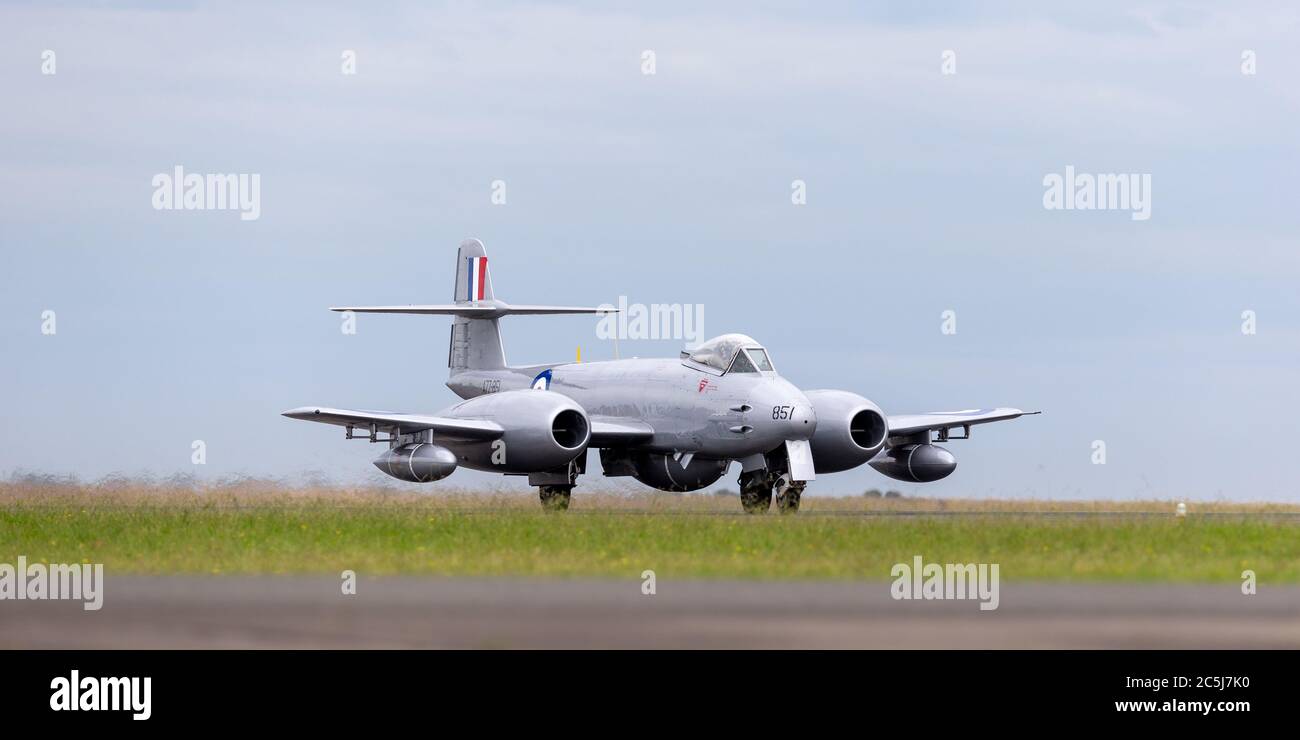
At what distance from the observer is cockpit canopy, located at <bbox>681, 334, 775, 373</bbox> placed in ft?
106

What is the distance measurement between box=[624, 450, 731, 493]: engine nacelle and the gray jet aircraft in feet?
0.09

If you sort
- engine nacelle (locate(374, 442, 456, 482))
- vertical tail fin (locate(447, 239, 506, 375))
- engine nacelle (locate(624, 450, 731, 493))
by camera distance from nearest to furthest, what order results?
engine nacelle (locate(374, 442, 456, 482)), engine nacelle (locate(624, 450, 731, 493)), vertical tail fin (locate(447, 239, 506, 375))

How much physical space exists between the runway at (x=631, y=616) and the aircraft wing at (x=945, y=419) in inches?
697

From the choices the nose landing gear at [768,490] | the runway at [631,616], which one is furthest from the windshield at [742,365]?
the runway at [631,616]

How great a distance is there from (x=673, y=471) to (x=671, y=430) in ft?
3.34

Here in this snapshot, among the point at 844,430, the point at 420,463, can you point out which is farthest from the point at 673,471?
the point at 420,463

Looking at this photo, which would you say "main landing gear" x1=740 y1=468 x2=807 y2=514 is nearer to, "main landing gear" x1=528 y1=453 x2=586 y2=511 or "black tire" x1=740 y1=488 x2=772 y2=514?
"black tire" x1=740 y1=488 x2=772 y2=514

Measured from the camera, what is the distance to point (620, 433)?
3350 cm

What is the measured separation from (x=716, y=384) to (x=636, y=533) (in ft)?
30.0

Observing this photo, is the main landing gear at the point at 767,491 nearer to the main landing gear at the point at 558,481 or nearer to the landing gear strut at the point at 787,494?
the landing gear strut at the point at 787,494

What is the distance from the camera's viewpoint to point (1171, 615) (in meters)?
15.0

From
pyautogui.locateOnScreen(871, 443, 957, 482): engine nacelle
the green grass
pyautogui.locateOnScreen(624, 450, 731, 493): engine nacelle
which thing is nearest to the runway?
the green grass
